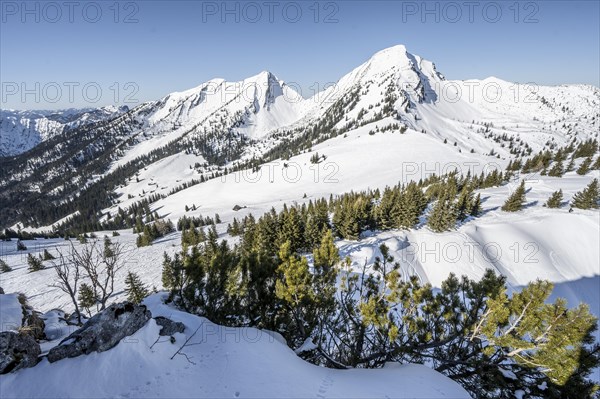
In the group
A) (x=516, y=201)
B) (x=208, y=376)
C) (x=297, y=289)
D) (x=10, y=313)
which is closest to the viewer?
(x=208, y=376)

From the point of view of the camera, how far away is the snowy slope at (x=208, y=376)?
6312 mm

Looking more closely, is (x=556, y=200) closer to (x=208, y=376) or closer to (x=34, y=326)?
(x=208, y=376)

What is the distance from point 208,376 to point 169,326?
A: 2.20 m

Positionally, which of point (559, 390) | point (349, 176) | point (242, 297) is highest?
point (349, 176)

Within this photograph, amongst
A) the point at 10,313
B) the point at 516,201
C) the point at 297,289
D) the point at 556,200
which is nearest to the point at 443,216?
the point at 516,201

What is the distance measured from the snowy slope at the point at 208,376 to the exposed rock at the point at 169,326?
21 centimetres

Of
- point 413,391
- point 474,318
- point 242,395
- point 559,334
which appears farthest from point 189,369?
point 559,334

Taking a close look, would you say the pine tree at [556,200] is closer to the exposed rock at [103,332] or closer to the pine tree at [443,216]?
the pine tree at [443,216]

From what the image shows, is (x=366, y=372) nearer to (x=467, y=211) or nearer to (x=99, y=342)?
(x=99, y=342)

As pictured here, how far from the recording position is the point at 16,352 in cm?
664

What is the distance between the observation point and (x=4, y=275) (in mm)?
40156

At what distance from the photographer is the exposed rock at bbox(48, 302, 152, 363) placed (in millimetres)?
7020

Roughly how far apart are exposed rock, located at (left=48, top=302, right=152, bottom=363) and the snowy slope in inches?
8.9

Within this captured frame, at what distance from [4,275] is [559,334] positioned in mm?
61649
